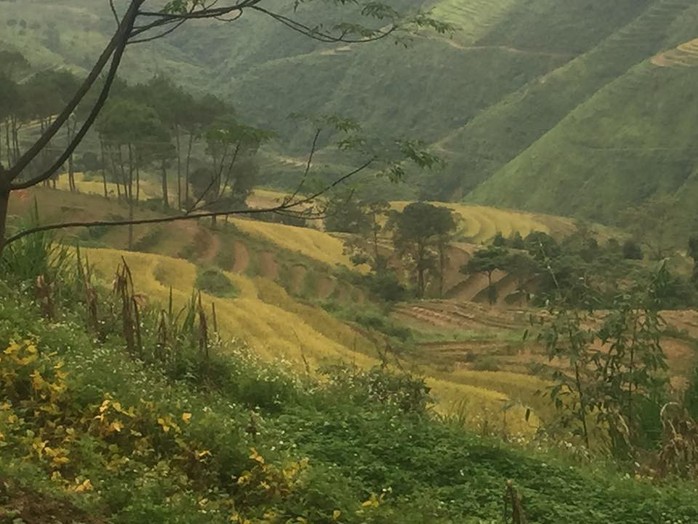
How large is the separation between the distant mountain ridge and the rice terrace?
A: 8.43 feet

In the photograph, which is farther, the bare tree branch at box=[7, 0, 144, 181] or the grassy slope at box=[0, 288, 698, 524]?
the grassy slope at box=[0, 288, 698, 524]

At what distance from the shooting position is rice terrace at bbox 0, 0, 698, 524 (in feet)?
13.5

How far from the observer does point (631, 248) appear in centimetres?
4397

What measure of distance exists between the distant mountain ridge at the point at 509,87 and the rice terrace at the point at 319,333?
257 cm

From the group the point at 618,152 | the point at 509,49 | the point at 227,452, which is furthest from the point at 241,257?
the point at 509,49

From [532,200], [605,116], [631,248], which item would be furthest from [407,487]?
[605,116]

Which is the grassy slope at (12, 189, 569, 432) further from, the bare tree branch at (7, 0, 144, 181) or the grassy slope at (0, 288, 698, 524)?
the bare tree branch at (7, 0, 144, 181)

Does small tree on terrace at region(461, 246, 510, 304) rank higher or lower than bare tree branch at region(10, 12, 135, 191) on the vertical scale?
lower

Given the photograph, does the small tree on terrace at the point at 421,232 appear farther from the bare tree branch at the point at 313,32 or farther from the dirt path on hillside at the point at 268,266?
the bare tree branch at the point at 313,32

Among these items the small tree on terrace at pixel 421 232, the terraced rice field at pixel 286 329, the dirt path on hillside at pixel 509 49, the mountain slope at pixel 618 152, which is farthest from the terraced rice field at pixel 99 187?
the dirt path on hillside at pixel 509 49

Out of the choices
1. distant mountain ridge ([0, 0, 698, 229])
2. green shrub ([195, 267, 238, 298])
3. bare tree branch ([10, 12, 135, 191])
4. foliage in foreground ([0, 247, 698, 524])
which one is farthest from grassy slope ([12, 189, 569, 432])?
distant mountain ridge ([0, 0, 698, 229])

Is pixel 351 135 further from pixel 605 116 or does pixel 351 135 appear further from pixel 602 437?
pixel 605 116

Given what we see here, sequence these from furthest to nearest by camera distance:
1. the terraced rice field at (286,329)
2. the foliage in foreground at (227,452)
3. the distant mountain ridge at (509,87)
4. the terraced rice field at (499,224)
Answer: the distant mountain ridge at (509,87) → the terraced rice field at (499,224) → the terraced rice field at (286,329) → the foliage in foreground at (227,452)

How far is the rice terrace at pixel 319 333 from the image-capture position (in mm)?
4129
